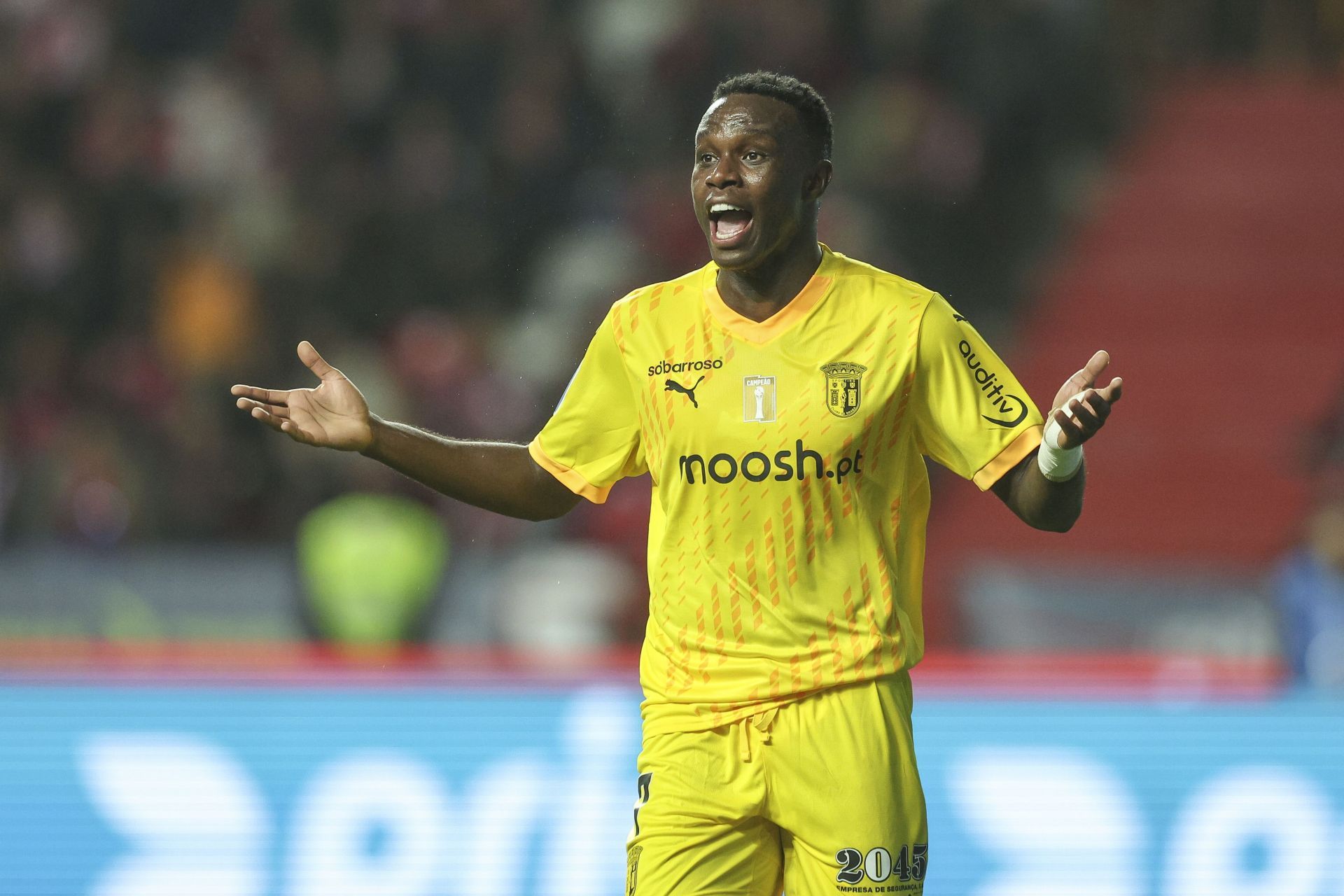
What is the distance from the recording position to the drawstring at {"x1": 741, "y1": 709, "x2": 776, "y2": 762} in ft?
10.6

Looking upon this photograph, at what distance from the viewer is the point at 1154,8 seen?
11.6 meters

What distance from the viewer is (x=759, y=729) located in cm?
324

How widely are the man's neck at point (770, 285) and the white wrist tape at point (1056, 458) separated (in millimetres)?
551

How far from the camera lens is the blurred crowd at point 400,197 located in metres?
8.36

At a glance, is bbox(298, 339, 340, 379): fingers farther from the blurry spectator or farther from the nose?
the blurry spectator

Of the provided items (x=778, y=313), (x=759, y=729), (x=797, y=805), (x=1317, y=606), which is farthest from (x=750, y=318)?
(x=1317, y=606)

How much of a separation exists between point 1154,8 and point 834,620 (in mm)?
9299

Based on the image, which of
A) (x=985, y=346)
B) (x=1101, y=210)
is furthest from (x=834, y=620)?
(x=1101, y=210)

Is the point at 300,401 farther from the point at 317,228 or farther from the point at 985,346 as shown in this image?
the point at 317,228

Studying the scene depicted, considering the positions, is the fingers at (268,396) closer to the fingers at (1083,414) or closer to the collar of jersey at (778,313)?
the collar of jersey at (778,313)

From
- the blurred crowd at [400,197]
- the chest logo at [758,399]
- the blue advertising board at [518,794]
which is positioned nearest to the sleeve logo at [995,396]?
the chest logo at [758,399]

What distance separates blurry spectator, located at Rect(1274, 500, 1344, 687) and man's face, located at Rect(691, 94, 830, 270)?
3829mm

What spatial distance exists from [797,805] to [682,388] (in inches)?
30.8

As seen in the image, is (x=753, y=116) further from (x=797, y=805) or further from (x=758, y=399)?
(x=797, y=805)
